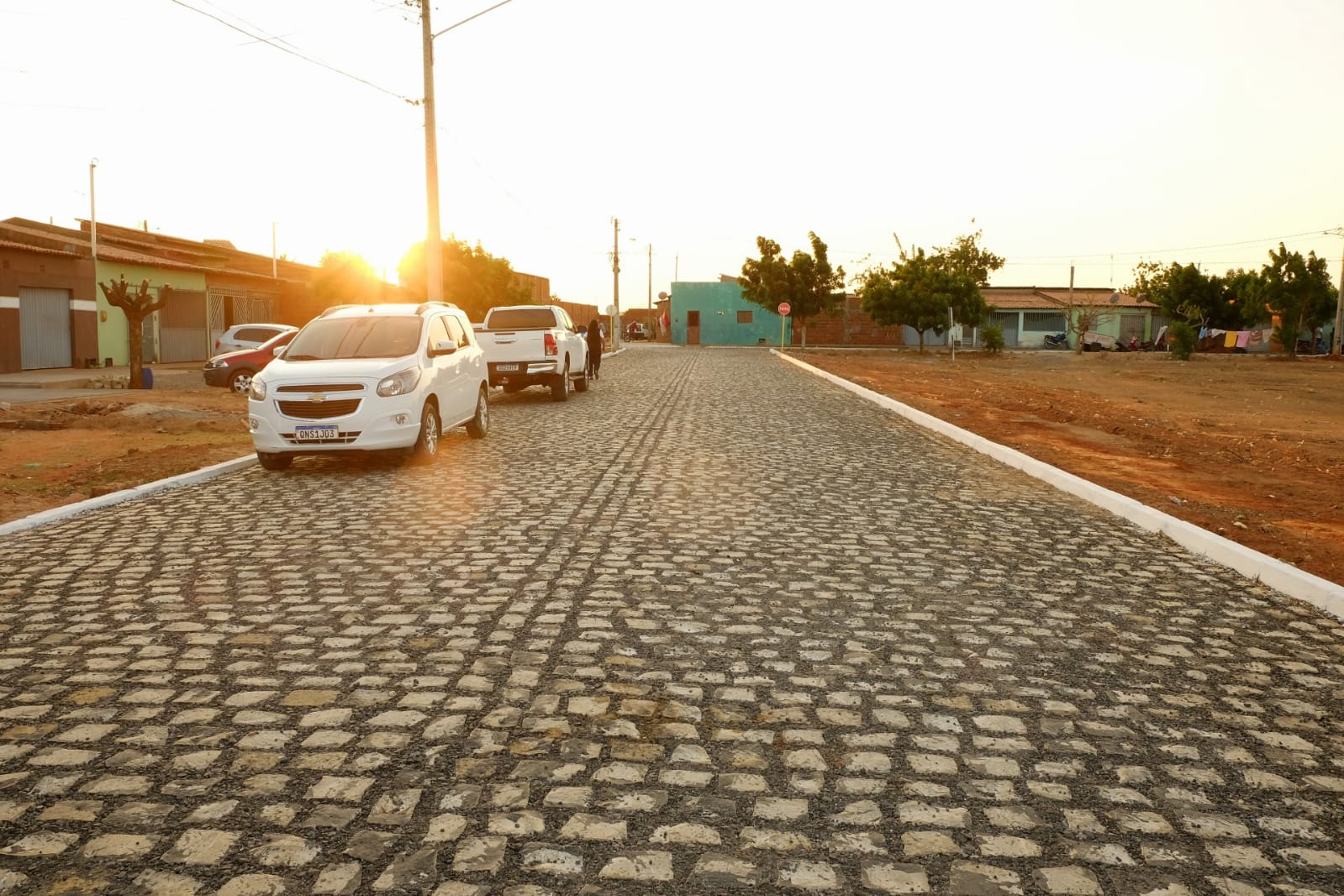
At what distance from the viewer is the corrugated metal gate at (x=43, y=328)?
31656 millimetres

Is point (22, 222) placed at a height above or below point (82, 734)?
above

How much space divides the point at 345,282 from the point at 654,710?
47.7 m

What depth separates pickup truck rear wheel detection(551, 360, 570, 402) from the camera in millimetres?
21672

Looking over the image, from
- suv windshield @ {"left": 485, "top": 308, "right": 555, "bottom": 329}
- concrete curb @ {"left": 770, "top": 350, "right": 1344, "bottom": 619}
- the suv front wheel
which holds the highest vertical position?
suv windshield @ {"left": 485, "top": 308, "right": 555, "bottom": 329}

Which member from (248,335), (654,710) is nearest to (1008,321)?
(248,335)

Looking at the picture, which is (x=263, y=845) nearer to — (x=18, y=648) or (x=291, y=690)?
(x=291, y=690)

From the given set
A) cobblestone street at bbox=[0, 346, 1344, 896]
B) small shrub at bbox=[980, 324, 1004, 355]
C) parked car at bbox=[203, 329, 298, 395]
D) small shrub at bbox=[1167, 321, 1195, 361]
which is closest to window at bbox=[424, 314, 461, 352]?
cobblestone street at bbox=[0, 346, 1344, 896]

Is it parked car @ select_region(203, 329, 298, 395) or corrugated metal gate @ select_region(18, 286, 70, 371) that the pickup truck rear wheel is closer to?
parked car @ select_region(203, 329, 298, 395)

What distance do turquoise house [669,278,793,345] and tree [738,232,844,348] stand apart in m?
15.1

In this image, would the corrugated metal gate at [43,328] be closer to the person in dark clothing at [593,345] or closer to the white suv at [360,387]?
the person in dark clothing at [593,345]

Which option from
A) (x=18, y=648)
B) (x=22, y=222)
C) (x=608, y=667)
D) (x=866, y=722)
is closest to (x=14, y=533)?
(x=18, y=648)

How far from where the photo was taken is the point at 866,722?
4195 millimetres

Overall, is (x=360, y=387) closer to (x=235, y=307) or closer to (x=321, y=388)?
(x=321, y=388)

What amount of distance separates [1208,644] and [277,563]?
224 inches
